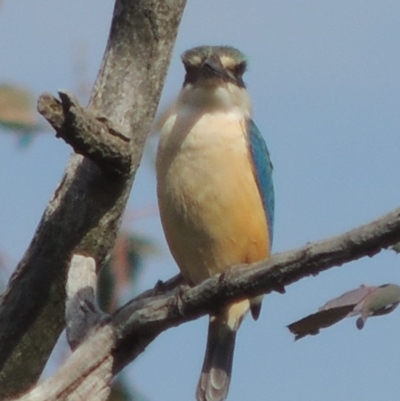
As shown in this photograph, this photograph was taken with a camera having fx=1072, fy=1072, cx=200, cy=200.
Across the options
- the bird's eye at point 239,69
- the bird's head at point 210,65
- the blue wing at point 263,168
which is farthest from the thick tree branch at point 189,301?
the bird's eye at point 239,69

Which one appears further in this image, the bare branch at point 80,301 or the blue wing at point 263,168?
the blue wing at point 263,168

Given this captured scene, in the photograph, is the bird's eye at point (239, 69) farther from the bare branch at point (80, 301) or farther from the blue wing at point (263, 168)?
the bare branch at point (80, 301)

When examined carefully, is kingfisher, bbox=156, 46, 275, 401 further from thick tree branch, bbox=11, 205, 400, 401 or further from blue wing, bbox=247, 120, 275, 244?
thick tree branch, bbox=11, 205, 400, 401

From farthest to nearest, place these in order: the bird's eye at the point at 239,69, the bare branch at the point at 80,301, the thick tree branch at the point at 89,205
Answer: the bird's eye at the point at 239,69 → the thick tree branch at the point at 89,205 → the bare branch at the point at 80,301

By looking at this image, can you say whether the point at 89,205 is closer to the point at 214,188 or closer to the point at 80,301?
the point at 80,301

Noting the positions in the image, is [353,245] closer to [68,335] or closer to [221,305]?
[221,305]

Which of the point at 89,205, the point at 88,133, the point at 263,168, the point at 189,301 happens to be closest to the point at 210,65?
the point at 263,168

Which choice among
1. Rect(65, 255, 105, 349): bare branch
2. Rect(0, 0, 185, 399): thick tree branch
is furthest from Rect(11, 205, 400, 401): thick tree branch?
Rect(0, 0, 185, 399): thick tree branch
